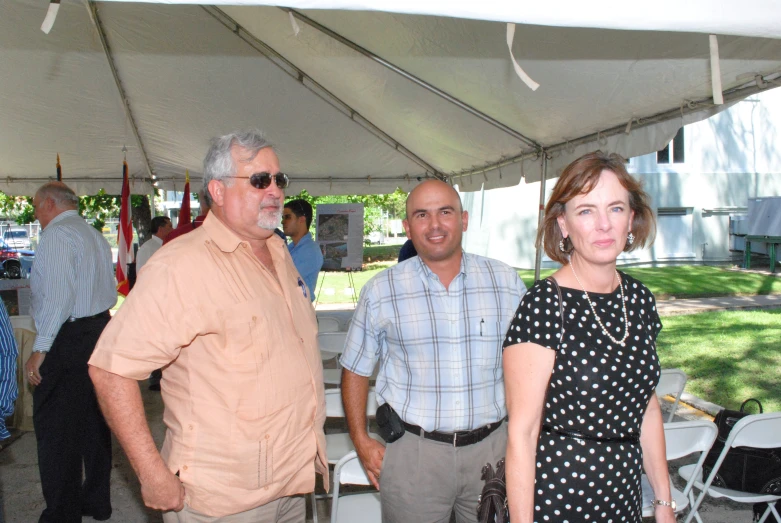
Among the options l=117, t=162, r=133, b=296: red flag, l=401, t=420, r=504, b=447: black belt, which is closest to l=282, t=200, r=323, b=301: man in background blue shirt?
l=117, t=162, r=133, b=296: red flag

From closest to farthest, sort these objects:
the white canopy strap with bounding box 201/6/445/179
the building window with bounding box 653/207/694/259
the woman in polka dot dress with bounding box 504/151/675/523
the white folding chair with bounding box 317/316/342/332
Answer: the woman in polka dot dress with bounding box 504/151/675/523 < the white canopy strap with bounding box 201/6/445/179 < the white folding chair with bounding box 317/316/342/332 < the building window with bounding box 653/207/694/259

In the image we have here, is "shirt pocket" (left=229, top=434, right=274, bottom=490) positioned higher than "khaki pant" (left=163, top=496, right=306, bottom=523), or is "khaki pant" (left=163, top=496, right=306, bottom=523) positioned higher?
"shirt pocket" (left=229, top=434, right=274, bottom=490)

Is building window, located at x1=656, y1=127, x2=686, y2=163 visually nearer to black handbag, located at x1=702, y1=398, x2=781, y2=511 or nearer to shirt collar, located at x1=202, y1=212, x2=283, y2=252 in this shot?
black handbag, located at x1=702, y1=398, x2=781, y2=511

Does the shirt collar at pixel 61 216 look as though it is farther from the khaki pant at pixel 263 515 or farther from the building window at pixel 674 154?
the building window at pixel 674 154

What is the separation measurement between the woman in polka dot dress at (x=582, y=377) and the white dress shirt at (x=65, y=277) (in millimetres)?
2861

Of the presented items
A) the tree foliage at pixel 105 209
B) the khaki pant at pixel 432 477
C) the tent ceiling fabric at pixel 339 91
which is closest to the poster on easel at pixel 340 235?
the tent ceiling fabric at pixel 339 91

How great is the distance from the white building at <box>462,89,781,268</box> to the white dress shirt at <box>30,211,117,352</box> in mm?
16612

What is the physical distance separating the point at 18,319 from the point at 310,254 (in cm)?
330

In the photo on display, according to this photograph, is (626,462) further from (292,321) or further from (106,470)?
(106,470)

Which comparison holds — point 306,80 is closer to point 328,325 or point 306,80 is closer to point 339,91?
point 339,91

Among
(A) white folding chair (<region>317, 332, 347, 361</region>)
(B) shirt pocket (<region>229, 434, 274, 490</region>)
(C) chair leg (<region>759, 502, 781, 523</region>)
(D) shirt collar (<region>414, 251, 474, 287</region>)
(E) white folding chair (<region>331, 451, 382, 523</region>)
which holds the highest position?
(D) shirt collar (<region>414, 251, 474, 287</region>)

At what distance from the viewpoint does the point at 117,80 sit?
595 cm

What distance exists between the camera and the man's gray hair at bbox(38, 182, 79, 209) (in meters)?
3.86

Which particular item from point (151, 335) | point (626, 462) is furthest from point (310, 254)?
point (626, 462)
